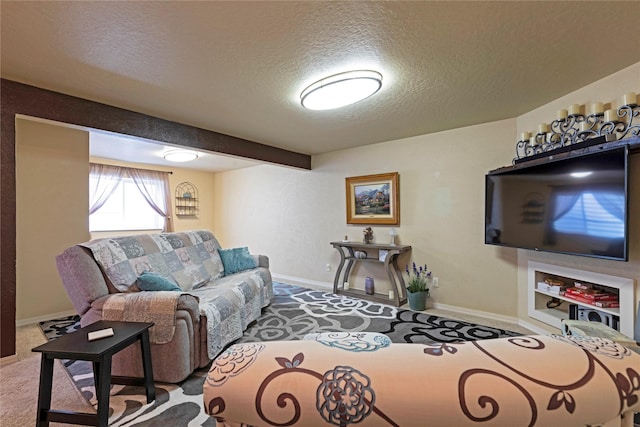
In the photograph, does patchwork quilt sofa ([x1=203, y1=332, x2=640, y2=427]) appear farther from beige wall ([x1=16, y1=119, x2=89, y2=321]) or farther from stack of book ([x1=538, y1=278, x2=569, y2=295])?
beige wall ([x1=16, y1=119, x2=89, y2=321])

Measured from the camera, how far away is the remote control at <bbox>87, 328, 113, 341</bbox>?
66.6 inches

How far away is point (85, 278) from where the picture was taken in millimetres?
2232

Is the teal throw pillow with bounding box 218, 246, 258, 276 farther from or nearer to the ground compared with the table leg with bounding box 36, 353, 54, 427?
farther from the ground

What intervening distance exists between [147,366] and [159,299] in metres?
0.45

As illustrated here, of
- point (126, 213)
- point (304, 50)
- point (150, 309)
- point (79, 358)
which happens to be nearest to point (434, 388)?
point (79, 358)

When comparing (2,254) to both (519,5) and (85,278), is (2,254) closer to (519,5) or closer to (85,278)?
(85,278)

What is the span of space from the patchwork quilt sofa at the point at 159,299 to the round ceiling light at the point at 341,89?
1.96m

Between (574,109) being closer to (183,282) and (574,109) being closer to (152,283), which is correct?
(152,283)

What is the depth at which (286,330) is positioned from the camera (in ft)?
10.1


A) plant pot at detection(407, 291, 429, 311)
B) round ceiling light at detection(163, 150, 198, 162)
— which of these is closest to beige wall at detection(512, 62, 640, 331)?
plant pot at detection(407, 291, 429, 311)

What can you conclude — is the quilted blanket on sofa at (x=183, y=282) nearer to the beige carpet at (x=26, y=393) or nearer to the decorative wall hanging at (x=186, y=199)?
the beige carpet at (x=26, y=393)

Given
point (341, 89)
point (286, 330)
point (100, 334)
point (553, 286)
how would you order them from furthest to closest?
point (286, 330)
point (553, 286)
point (341, 89)
point (100, 334)

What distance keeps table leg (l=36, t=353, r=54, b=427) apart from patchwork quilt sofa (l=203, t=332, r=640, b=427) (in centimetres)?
171

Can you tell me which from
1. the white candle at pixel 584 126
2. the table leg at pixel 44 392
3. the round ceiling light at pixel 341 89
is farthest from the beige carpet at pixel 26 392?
the white candle at pixel 584 126
